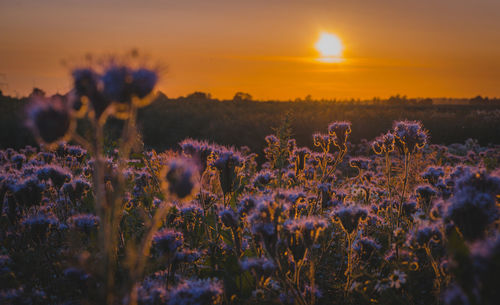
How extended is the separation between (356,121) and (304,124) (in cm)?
364

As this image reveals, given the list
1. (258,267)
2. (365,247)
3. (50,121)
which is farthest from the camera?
(365,247)

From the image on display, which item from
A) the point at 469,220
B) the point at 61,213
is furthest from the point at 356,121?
the point at 469,220

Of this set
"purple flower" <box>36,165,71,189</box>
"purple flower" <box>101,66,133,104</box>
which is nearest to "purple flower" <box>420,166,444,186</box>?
"purple flower" <box>101,66,133,104</box>

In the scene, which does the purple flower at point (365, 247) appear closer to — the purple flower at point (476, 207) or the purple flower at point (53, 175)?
the purple flower at point (476, 207)

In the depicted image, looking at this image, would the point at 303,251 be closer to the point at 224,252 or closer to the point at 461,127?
Answer: the point at 224,252

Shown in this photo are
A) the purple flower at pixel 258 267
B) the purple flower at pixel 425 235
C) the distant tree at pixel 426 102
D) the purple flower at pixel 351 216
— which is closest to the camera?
the purple flower at pixel 258 267

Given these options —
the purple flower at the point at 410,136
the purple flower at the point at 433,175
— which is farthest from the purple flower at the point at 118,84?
the purple flower at the point at 433,175

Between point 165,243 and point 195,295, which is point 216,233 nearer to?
point 165,243

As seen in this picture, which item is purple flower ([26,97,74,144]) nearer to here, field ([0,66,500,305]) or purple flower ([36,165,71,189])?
field ([0,66,500,305])

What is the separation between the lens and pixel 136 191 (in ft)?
21.0

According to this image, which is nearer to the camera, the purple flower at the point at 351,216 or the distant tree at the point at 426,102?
the purple flower at the point at 351,216

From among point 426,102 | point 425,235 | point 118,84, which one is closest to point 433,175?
point 425,235

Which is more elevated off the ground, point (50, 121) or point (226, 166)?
point (50, 121)

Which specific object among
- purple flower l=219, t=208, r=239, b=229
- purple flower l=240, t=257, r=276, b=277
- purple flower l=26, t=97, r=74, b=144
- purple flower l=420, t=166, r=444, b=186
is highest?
purple flower l=26, t=97, r=74, b=144
